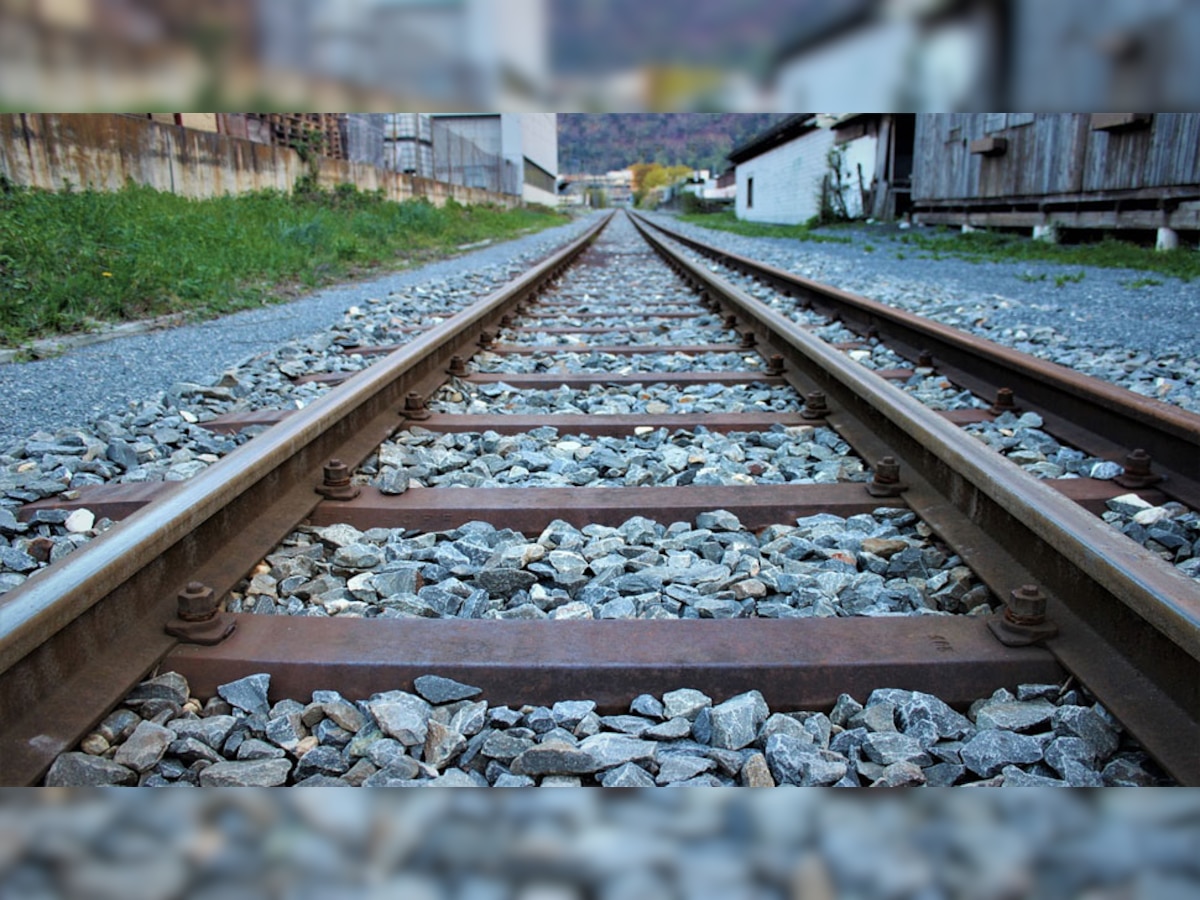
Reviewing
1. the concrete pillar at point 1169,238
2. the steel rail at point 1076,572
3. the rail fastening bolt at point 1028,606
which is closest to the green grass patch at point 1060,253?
the concrete pillar at point 1169,238

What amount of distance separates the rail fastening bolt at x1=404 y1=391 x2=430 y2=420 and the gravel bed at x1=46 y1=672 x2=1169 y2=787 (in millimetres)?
2038

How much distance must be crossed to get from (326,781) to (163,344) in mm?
4661

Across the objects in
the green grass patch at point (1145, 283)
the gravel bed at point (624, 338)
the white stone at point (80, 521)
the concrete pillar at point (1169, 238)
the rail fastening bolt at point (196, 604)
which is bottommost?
the white stone at point (80, 521)

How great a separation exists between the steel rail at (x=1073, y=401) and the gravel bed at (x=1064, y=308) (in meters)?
0.61

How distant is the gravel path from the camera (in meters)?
3.82

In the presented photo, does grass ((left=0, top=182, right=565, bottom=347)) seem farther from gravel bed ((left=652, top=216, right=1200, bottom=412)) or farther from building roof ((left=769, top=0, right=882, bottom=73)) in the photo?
building roof ((left=769, top=0, right=882, bottom=73))

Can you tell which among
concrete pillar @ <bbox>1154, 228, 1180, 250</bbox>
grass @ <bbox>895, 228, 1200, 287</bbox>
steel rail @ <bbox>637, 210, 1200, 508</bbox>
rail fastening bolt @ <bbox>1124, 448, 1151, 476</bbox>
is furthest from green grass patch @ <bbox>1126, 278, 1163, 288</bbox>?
rail fastening bolt @ <bbox>1124, 448, 1151, 476</bbox>

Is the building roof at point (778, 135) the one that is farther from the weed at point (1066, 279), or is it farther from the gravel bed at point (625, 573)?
the gravel bed at point (625, 573)

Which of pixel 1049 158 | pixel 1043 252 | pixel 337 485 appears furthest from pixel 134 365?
pixel 1049 158

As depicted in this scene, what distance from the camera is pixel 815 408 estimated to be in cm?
364

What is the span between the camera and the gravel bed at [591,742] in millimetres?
1438

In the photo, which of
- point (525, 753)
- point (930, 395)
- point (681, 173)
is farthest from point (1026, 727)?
point (681, 173)

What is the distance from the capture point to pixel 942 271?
1049cm

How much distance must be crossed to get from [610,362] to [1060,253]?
379 inches
